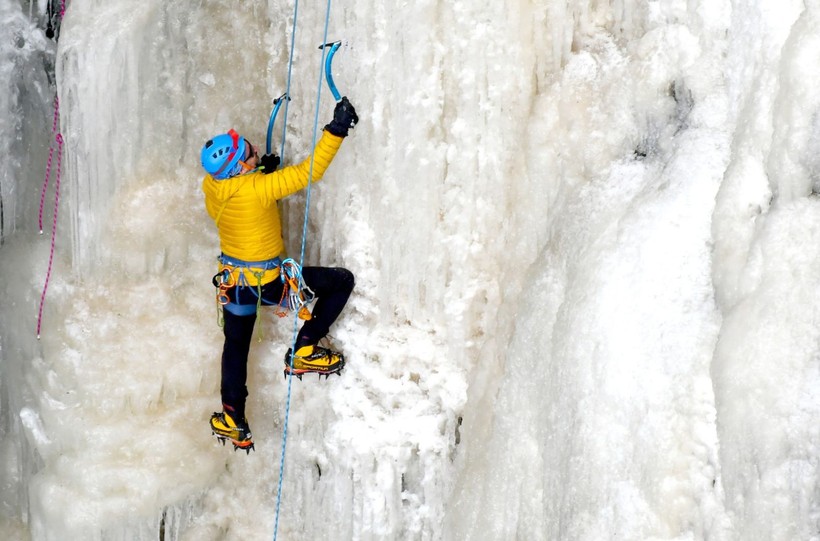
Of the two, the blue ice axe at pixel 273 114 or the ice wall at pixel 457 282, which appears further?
the blue ice axe at pixel 273 114

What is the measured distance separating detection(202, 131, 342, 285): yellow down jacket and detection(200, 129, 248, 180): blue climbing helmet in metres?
0.05

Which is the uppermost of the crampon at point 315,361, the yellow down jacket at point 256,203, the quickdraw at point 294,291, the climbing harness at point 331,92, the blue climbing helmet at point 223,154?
the climbing harness at point 331,92

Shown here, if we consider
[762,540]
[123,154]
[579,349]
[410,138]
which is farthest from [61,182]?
[762,540]

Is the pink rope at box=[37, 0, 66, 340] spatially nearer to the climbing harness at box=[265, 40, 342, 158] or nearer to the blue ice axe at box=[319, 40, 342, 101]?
the climbing harness at box=[265, 40, 342, 158]

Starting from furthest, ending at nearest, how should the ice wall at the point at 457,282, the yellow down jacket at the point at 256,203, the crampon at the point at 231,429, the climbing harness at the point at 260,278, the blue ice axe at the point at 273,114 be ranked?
1. the crampon at the point at 231,429
2. the blue ice axe at the point at 273,114
3. the climbing harness at the point at 260,278
4. the yellow down jacket at the point at 256,203
5. the ice wall at the point at 457,282

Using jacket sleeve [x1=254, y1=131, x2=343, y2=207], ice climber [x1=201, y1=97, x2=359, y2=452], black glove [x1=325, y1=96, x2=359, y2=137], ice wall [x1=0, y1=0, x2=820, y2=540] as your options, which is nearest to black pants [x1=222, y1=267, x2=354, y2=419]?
ice climber [x1=201, y1=97, x2=359, y2=452]

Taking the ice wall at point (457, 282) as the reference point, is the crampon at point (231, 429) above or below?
below

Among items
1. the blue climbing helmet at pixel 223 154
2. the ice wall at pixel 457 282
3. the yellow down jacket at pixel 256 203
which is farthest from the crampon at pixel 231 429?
the blue climbing helmet at pixel 223 154

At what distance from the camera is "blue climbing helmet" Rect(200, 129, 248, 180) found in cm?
378

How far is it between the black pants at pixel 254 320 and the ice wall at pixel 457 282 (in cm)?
13

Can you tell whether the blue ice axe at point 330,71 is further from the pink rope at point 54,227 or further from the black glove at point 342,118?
the pink rope at point 54,227

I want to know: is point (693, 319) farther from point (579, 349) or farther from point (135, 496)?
point (135, 496)

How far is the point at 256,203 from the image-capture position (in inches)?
151

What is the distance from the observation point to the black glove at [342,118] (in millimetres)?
3576
